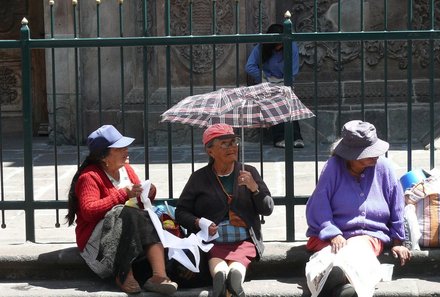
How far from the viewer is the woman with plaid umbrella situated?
22.1 ft

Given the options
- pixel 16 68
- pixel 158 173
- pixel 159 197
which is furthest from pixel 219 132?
pixel 16 68

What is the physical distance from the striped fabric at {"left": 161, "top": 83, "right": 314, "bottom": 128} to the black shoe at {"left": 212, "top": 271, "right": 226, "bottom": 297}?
36.3 inches

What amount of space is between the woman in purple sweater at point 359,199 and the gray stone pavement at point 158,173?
71cm

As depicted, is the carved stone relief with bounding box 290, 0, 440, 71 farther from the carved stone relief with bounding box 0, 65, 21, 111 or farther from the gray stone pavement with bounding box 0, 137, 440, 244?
the carved stone relief with bounding box 0, 65, 21, 111

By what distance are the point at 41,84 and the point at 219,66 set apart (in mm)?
2916

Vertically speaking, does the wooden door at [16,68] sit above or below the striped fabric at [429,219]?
above

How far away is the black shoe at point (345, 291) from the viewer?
6.28 m

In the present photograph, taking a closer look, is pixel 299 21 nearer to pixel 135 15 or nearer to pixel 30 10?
pixel 135 15

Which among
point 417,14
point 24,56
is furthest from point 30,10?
point 24,56

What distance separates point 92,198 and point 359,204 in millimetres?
1634

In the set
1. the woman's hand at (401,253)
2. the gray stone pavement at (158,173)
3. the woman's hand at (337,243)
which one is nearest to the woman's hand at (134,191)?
the gray stone pavement at (158,173)

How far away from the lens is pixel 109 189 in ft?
22.4

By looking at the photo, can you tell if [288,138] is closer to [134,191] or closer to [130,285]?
[134,191]

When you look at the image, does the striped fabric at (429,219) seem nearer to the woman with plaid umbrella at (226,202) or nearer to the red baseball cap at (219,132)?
the woman with plaid umbrella at (226,202)
